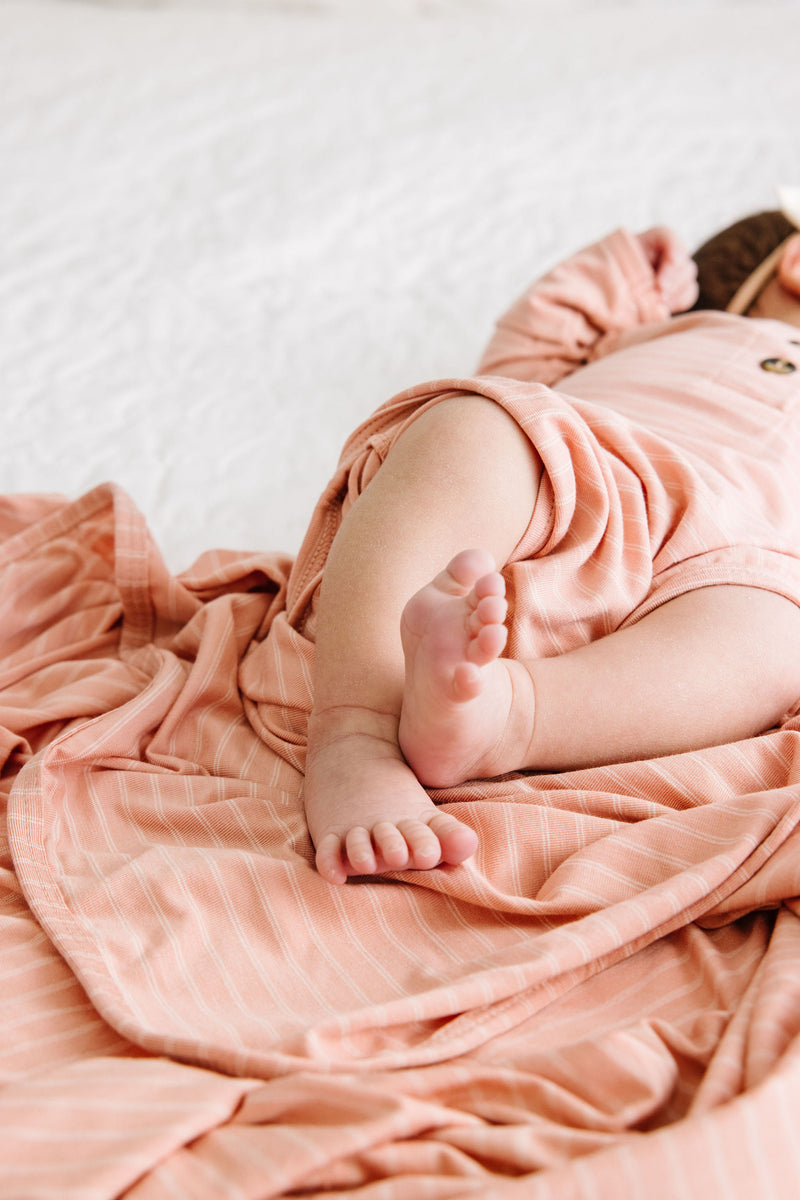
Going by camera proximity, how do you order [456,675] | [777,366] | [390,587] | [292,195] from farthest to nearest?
1. [292,195]
2. [777,366]
3. [390,587]
4. [456,675]

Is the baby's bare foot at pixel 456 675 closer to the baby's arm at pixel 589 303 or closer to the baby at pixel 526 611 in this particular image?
the baby at pixel 526 611

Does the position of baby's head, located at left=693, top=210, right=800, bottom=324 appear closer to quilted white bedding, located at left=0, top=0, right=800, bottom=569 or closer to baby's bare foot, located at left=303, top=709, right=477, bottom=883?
quilted white bedding, located at left=0, top=0, right=800, bottom=569

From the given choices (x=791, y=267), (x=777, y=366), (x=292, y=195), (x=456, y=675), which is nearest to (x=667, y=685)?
(x=456, y=675)

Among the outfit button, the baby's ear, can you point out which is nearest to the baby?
the outfit button

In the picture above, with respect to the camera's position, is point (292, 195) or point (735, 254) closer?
point (735, 254)

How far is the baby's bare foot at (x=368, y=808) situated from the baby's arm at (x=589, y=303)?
71cm

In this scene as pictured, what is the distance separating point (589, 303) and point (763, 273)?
0.82 feet

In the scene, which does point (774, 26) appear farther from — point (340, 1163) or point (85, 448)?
point (340, 1163)

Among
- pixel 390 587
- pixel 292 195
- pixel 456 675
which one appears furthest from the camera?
pixel 292 195

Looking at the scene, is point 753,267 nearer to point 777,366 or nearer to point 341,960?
point 777,366

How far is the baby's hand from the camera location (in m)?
1.35

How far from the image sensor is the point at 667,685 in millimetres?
762

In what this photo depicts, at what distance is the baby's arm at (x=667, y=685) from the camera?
75 cm

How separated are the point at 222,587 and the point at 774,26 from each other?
6.89 feet
